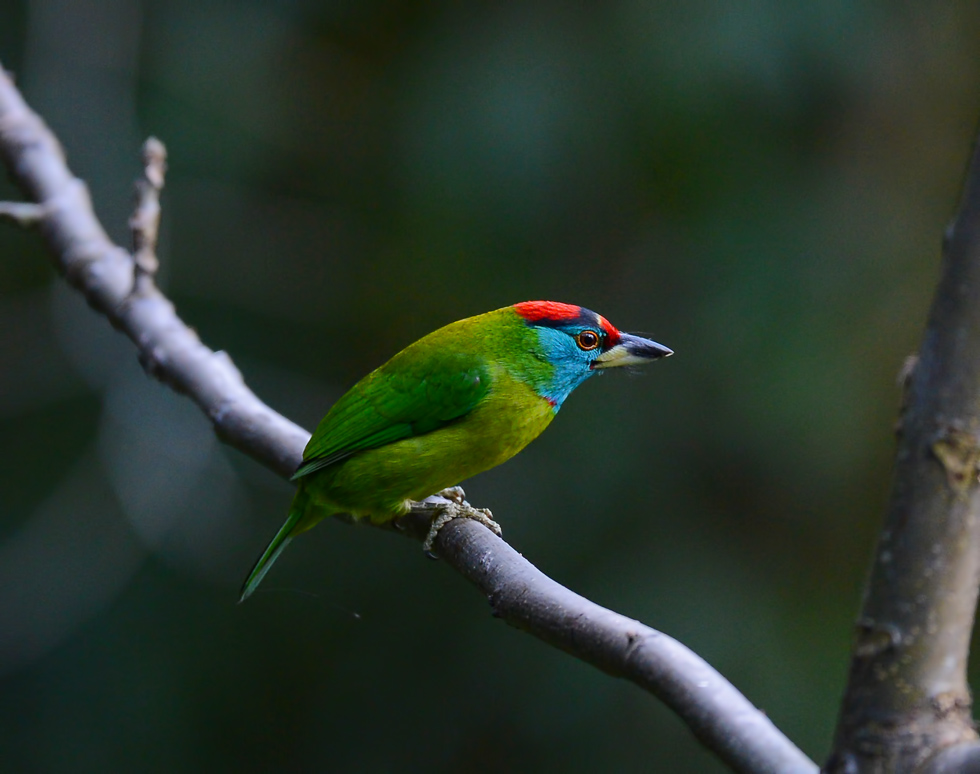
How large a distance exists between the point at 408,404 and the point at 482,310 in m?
2.13

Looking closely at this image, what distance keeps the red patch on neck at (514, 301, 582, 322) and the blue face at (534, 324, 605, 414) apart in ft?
0.08

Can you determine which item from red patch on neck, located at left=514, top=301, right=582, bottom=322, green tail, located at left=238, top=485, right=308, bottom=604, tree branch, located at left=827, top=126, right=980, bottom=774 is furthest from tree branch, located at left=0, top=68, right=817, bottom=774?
red patch on neck, located at left=514, top=301, right=582, bottom=322

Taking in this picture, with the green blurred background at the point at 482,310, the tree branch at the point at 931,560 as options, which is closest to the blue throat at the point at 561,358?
the green blurred background at the point at 482,310

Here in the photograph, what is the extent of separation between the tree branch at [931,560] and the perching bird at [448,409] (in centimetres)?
166

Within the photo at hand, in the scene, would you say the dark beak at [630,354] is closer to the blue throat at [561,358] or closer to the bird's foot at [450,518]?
the blue throat at [561,358]

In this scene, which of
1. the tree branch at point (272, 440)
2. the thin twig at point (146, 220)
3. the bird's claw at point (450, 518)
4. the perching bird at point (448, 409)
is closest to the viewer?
the tree branch at point (272, 440)

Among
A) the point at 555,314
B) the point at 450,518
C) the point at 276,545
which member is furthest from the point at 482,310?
the point at 450,518

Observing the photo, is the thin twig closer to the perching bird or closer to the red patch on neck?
the perching bird

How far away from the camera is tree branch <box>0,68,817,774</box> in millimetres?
1186

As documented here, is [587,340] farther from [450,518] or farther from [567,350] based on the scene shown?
[450,518]

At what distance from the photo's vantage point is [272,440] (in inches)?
108

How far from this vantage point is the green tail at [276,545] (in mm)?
3008

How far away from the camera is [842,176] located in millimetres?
4984

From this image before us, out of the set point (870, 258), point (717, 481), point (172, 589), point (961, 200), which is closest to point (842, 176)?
point (870, 258)
